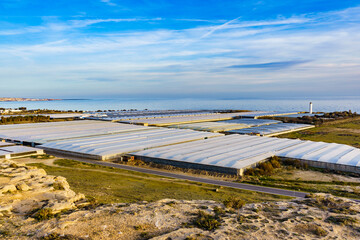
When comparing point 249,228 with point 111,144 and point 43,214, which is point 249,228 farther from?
point 111,144

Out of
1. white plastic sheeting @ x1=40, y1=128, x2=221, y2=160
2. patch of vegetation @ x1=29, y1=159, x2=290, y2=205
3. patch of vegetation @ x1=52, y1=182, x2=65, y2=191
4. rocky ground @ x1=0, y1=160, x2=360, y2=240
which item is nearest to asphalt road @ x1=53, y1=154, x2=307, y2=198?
patch of vegetation @ x1=29, y1=159, x2=290, y2=205

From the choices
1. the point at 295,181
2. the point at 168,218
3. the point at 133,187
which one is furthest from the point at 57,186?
A: the point at 295,181

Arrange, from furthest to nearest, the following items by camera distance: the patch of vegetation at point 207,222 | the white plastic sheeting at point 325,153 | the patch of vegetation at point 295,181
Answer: the white plastic sheeting at point 325,153
the patch of vegetation at point 295,181
the patch of vegetation at point 207,222

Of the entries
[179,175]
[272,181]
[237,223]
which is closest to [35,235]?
[237,223]

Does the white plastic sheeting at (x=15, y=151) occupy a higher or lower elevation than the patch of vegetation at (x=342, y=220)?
lower

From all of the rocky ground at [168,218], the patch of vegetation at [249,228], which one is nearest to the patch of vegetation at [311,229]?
the rocky ground at [168,218]

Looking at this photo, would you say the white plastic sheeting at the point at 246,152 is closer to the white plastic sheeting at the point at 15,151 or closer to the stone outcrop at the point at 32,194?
the white plastic sheeting at the point at 15,151

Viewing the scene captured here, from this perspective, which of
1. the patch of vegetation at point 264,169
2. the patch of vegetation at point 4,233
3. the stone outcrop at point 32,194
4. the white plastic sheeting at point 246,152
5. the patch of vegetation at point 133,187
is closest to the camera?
the patch of vegetation at point 4,233

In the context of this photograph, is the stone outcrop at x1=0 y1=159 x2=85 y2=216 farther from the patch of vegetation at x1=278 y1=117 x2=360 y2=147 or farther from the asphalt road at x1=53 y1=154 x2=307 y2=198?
the patch of vegetation at x1=278 y1=117 x2=360 y2=147
